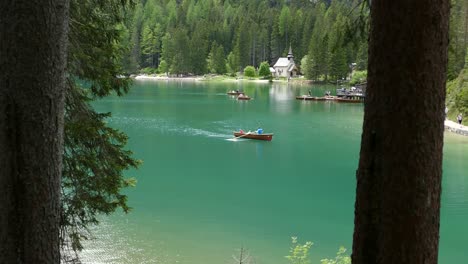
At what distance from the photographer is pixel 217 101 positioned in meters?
51.9

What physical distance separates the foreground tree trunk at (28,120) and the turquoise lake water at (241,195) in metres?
8.87

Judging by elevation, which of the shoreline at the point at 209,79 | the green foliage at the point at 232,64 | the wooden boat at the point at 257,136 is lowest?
the wooden boat at the point at 257,136

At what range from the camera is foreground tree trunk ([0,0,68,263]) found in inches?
84.9

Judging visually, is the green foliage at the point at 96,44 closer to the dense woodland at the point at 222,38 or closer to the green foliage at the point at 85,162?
the green foliage at the point at 85,162

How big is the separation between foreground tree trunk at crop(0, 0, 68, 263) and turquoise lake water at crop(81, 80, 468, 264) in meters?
8.87

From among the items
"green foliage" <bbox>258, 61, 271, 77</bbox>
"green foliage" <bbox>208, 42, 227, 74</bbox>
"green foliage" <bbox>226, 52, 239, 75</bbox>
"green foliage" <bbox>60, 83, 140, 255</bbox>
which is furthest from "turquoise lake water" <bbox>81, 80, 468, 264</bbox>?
"green foliage" <bbox>208, 42, 227, 74</bbox>

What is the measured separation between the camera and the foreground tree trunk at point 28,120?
2.16 m

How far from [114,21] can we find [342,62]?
232ft

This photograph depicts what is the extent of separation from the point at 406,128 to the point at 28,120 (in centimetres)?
156

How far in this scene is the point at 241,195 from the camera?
17.0 metres

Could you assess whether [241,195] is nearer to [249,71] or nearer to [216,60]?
[249,71]

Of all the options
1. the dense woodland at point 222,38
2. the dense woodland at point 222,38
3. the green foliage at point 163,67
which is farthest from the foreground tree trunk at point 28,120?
the green foliage at point 163,67

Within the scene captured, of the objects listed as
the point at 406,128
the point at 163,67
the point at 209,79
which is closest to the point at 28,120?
the point at 406,128

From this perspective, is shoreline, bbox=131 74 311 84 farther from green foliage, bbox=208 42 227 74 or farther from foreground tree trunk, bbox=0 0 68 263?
foreground tree trunk, bbox=0 0 68 263
